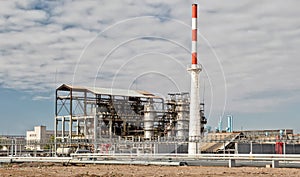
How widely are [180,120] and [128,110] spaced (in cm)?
853

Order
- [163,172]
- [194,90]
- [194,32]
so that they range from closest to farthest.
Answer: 1. [163,172]
2. [194,32]
3. [194,90]

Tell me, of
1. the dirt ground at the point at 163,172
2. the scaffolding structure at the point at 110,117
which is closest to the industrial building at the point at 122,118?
the scaffolding structure at the point at 110,117

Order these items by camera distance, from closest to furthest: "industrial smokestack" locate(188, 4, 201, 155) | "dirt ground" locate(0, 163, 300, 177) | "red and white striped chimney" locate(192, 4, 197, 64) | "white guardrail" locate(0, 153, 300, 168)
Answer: "dirt ground" locate(0, 163, 300, 177)
"white guardrail" locate(0, 153, 300, 168)
"red and white striped chimney" locate(192, 4, 197, 64)
"industrial smokestack" locate(188, 4, 201, 155)

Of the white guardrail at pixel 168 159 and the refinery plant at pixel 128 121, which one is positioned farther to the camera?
the refinery plant at pixel 128 121

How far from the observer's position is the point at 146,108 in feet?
239

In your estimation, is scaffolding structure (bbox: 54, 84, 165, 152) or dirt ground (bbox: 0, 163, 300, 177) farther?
scaffolding structure (bbox: 54, 84, 165, 152)

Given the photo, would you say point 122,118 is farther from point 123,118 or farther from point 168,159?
point 168,159

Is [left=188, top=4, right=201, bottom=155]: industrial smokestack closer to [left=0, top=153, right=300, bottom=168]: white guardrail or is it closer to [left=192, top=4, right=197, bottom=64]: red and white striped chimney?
[left=192, top=4, right=197, bottom=64]: red and white striped chimney

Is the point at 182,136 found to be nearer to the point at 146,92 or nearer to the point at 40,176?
the point at 146,92

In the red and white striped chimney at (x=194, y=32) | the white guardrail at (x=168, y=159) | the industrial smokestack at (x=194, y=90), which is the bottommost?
the white guardrail at (x=168, y=159)

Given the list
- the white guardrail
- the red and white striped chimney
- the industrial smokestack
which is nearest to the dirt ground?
the white guardrail

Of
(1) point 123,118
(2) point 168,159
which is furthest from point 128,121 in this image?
(2) point 168,159

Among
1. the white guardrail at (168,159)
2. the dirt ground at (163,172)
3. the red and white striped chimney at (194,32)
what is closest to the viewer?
the dirt ground at (163,172)

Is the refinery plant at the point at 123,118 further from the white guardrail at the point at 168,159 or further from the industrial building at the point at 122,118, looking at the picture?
the white guardrail at the point at 168,159
